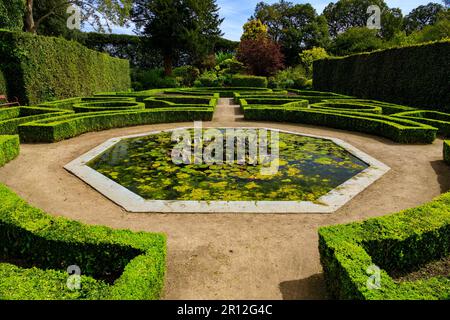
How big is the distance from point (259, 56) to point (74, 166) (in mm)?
35764

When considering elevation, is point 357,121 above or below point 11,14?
below

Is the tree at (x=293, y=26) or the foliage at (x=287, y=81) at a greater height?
the tree at (x=293, y=26)

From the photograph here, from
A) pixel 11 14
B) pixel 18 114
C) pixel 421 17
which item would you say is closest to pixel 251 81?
pixel 11 14

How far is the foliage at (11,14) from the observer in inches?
891

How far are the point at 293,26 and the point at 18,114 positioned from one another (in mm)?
59589

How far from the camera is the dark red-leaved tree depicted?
4128cm

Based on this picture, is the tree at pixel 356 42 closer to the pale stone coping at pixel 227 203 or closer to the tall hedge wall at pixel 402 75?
the tall hedge wall at pixel 402 75

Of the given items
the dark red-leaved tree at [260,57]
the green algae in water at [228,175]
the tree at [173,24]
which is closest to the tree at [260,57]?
the dark red-leaved tree at [260,57]

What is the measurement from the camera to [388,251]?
167 inches

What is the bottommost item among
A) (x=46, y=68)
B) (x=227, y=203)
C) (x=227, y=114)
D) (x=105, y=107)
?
(x=227, y=203)
